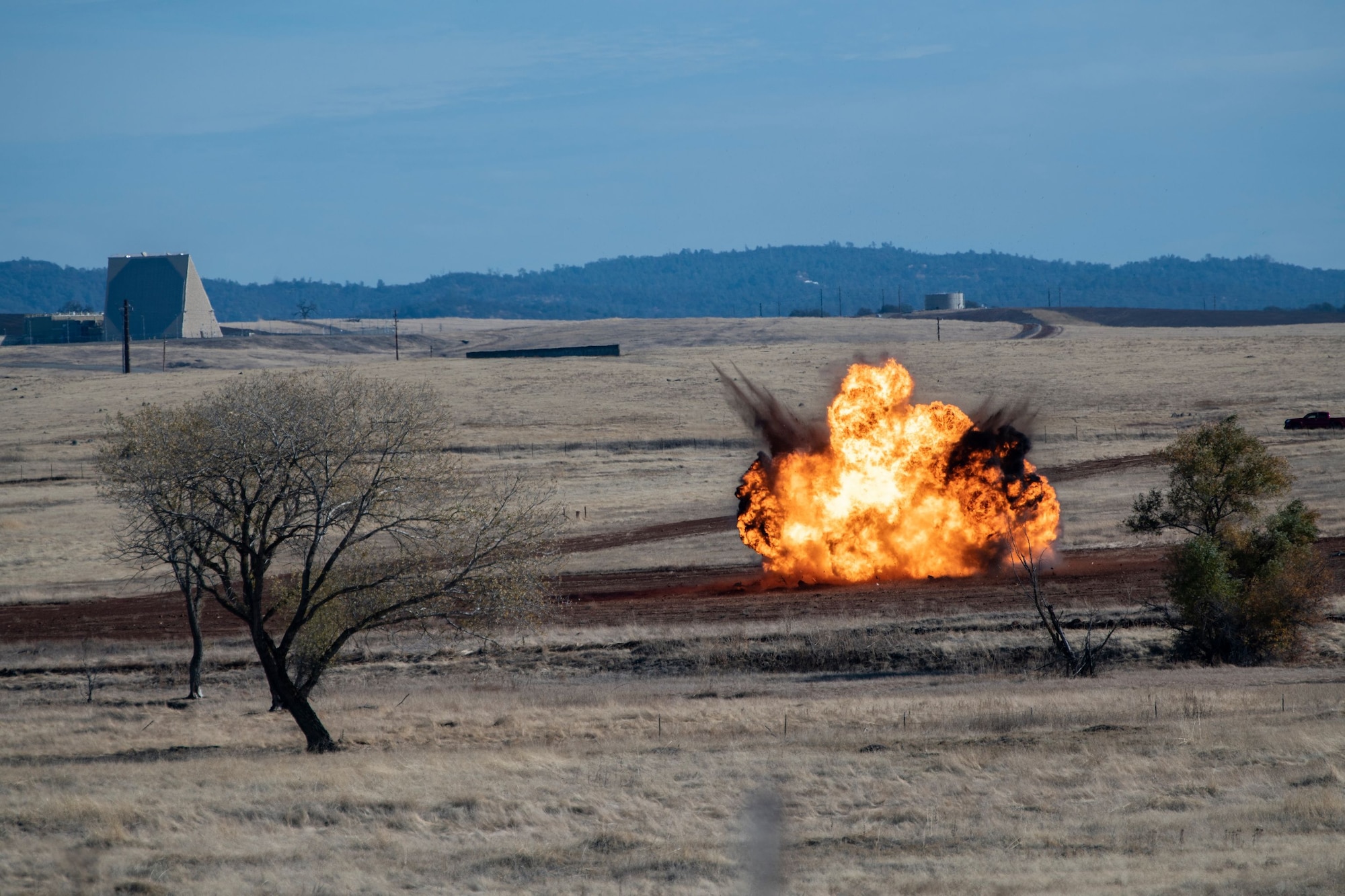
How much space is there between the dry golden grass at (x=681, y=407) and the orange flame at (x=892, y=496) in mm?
2424

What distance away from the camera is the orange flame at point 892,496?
44.1 m

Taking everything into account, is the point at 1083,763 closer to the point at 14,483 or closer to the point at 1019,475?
the point at 1019,475

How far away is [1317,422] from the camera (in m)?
77.6

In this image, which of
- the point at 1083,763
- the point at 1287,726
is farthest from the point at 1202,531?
the point at 1083,763

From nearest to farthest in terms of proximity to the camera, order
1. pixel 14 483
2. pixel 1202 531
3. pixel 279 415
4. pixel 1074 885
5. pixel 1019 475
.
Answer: pixel 1074 885 → pixel 279 415 → pixel 1202 531 → pixel 1019 475 → pixel 14 483

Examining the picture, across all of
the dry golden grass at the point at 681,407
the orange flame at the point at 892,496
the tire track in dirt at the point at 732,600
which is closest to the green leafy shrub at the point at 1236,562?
the tire track in dirt at the point at 732,600

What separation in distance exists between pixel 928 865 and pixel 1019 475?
30.1m

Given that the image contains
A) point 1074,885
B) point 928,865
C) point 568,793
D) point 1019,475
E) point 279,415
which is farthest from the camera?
point 1019,475

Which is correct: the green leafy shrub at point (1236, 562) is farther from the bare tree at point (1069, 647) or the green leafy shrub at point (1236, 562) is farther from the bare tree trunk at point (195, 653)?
the bare tree trunk at point (195, 653)

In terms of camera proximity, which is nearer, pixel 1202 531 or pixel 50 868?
pixel 50 868

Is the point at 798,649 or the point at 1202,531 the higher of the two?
the point at 1202,531

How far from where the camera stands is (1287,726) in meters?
21.9

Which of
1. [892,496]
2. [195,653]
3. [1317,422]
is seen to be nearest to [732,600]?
[892,496]

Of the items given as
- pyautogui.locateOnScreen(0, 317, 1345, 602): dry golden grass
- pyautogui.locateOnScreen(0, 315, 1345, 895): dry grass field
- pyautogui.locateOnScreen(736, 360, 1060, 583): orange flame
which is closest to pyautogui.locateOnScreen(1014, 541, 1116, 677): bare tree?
pyautogui.locateOnScreen(0, 315, 1345, 895): dry grass field
